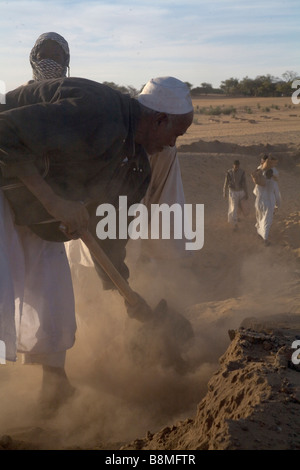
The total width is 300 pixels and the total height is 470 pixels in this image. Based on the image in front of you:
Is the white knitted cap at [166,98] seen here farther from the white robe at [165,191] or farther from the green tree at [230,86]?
the green tree at [230,86]

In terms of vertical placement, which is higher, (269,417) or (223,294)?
(269,417)

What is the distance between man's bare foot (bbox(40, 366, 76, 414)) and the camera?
156 inches

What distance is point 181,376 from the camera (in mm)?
→ 4320

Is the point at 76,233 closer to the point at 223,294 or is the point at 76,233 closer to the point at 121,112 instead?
the point at 121,112

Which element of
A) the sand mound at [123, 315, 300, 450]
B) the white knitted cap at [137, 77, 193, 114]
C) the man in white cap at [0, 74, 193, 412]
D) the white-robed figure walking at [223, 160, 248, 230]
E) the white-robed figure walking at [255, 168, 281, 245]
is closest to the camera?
the sand mound at [123, 315, 300, 450]

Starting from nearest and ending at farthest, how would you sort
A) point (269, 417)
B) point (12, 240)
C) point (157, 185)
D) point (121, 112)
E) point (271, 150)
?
1. point (269, 417)
2. point (121, 112)
3. point (12, 240)
4. point (157, 185)
5. point (271, 150)

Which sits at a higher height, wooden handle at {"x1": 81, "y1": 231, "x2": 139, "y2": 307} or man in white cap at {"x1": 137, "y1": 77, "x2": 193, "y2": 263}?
man in white cap at {"x1": 137, "y1": 77, "x2": 193, "y2": 263}

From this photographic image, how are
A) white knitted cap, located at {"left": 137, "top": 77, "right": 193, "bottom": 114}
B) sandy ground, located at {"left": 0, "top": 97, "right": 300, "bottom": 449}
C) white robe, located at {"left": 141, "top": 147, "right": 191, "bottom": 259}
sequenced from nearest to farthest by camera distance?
1. sandy ground, located at {"left": 0, "top": 97, "right": 300, "bottom": 449}
2. white knitted cap, located at {"left": 137, "top": 77, "right": 193, "bottom": 114}
3. white robe, located at {"left": 141, "top": 147, "right": 191, "bottom": 259}

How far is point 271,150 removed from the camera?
57.8 ft

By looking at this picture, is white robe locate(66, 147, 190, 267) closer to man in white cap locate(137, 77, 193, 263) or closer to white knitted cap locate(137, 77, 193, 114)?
man in white cap locate(137, 77, 193, 263)

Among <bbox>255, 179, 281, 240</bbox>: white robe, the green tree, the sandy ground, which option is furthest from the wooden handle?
the green tree
